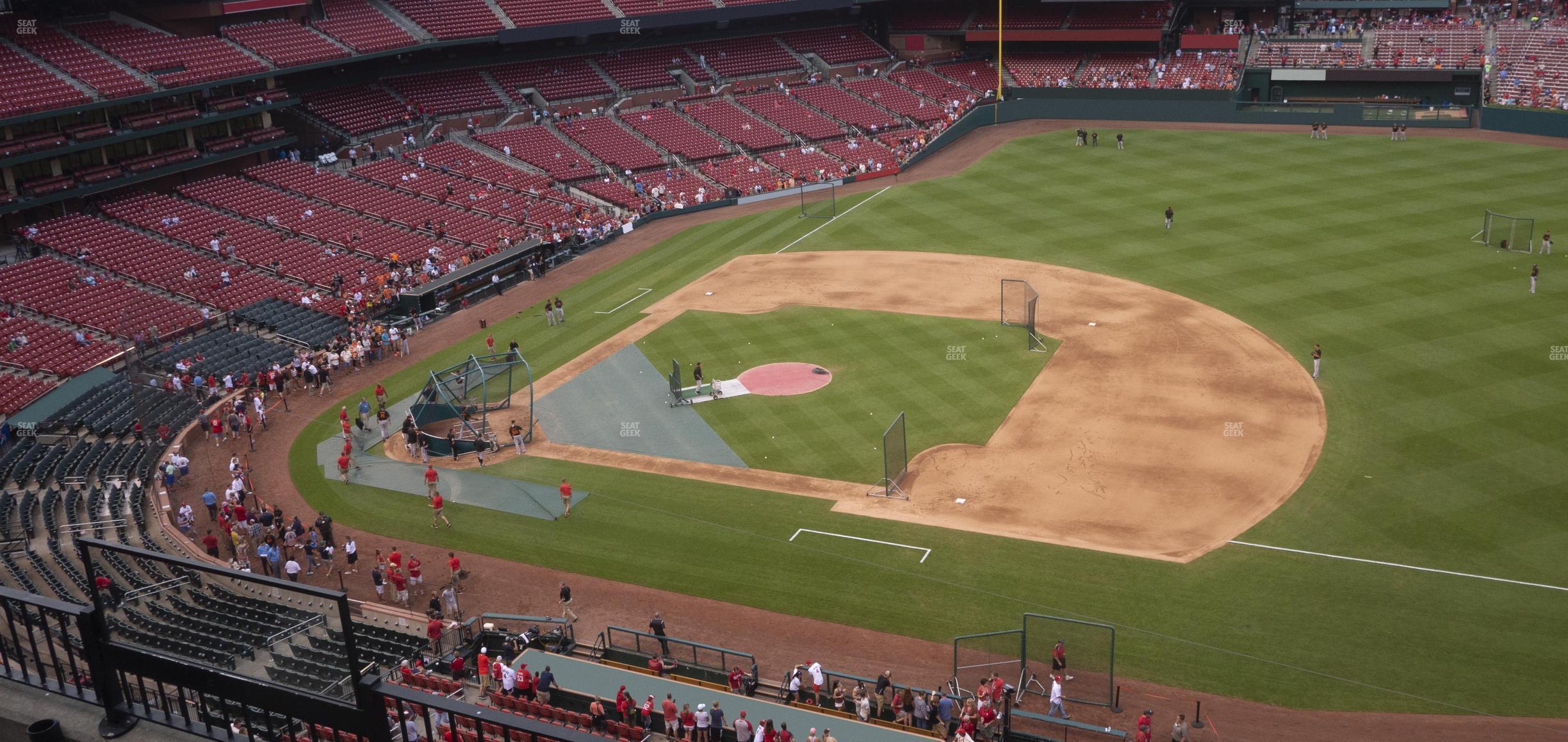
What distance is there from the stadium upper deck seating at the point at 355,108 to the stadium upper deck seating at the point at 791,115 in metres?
24.1

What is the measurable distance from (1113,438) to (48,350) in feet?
125

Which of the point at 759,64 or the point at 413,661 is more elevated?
the point at 759,64

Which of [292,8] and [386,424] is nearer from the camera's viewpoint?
[386,424]

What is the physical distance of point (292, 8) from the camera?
66.6 m

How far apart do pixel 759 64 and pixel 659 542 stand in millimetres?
61436

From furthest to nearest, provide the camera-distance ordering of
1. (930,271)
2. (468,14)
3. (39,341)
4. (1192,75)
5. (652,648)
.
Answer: (1192,75) → (468,14) → (930,271) → (39,341) → (652,648)

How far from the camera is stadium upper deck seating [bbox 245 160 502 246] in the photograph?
5906cm

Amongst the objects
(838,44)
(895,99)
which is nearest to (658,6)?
(838,44)

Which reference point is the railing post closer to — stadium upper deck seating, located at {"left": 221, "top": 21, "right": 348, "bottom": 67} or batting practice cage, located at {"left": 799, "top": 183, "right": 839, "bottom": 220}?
batting practice cage, located at {"left": 799, "top": 183, "right": 839, "bottom": 220}

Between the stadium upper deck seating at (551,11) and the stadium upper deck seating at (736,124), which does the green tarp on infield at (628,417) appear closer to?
the stadium upper deck seating at (736,124)

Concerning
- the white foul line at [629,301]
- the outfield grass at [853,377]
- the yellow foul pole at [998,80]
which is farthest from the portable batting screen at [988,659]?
the yellow foul pole at [998,80]

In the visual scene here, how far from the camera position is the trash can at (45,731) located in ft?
24.4

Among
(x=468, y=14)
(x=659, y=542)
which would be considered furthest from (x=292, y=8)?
(x=659, y=542)

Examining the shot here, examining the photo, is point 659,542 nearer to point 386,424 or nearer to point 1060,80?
point 386,424
